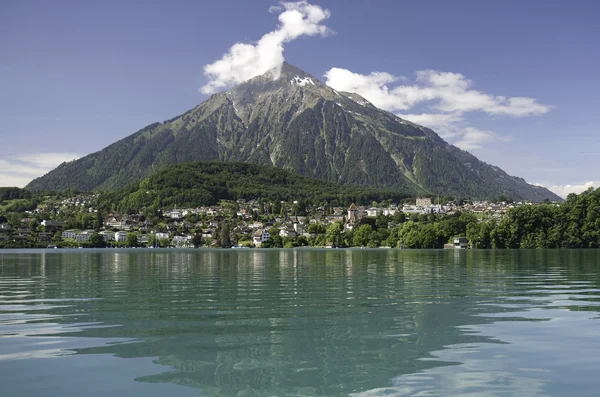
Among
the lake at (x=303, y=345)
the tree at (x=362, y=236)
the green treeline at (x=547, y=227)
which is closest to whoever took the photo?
the lake at (x=303, y=345)

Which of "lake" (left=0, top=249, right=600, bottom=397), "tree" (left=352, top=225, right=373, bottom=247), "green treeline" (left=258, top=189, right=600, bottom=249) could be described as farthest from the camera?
"tree" (left=352, top=225, right=373, bottom=247)

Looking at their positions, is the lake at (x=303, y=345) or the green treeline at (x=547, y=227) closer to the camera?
the lake at (x=303, y=345)

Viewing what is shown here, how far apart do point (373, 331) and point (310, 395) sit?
672 centimetres

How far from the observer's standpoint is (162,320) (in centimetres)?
1886

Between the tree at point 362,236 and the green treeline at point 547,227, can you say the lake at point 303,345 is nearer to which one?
the green treeline at point 547,227

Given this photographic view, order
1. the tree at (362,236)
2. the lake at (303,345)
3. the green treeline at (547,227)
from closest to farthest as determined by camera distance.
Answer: the lake at (303,345)
the green treeline at (547,227)
the tree at (362,236)

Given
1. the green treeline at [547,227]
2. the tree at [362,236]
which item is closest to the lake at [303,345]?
the green treeline at [547,227]

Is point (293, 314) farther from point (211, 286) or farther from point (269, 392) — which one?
point (211, 286)

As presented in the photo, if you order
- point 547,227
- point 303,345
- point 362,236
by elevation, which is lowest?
point 303,345

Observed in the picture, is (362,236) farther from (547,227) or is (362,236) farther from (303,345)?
(303,345)

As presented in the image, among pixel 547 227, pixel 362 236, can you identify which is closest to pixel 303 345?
pixel 547 227

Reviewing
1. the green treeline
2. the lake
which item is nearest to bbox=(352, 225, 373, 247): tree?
the green treeline

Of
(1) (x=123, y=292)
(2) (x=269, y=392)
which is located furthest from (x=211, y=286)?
(2) (x=269, y=392)

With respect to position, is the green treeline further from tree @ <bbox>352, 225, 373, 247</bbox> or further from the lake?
the lake
